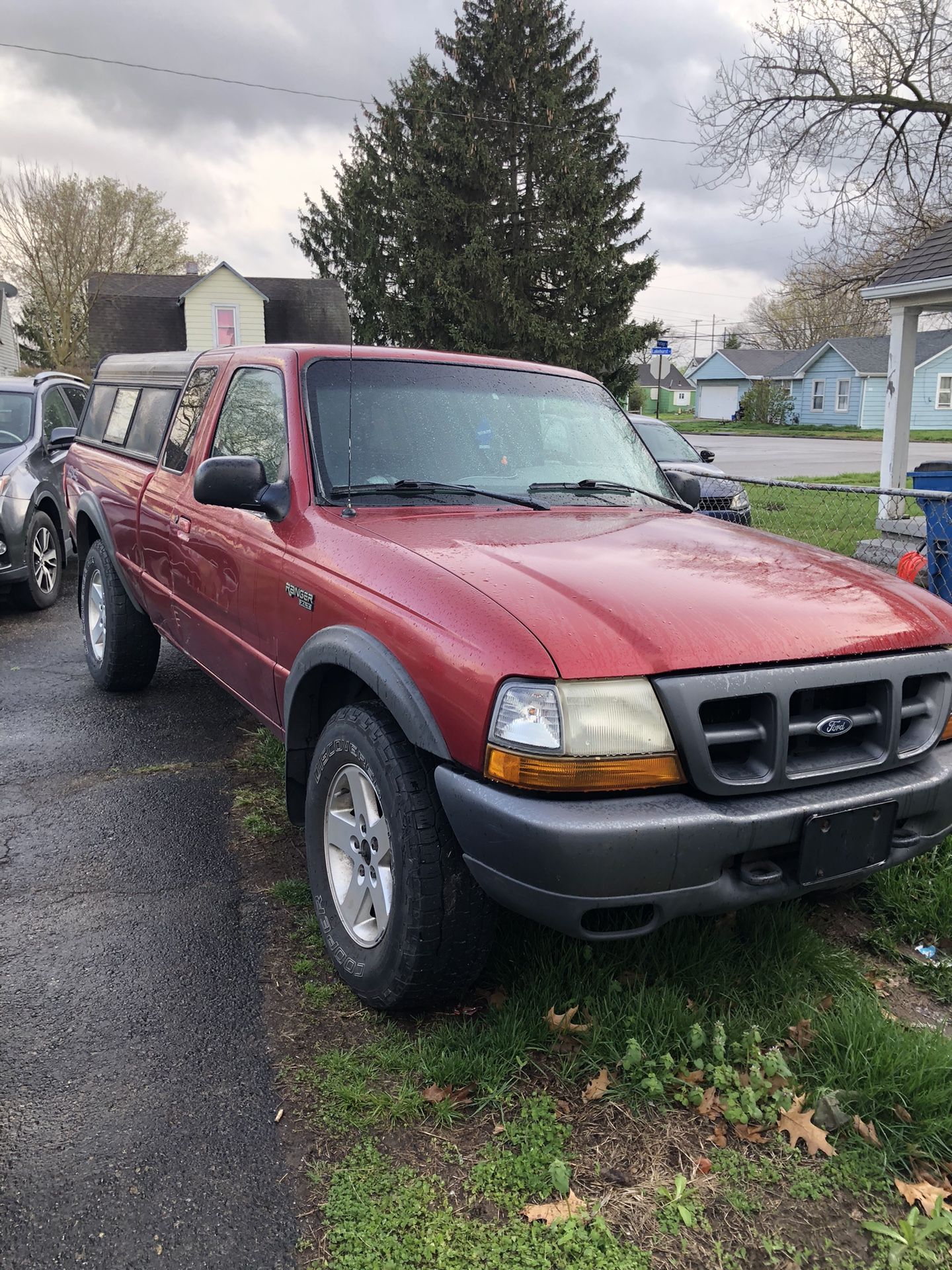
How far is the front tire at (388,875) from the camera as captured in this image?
8.21ft

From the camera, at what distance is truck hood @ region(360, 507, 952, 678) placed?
2352 mm

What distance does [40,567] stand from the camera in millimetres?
8516

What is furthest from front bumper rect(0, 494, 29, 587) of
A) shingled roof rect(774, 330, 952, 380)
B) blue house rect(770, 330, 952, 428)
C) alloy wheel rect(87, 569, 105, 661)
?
shingled roof rect(774, 330, 952, 380)

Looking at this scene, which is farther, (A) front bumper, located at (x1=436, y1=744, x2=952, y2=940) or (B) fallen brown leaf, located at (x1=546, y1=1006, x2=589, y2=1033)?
(B) fallen brown leaf, located at (x1=546, y1=1006, x2=589, y2=1033)

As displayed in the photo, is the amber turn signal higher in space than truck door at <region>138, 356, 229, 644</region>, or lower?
lower

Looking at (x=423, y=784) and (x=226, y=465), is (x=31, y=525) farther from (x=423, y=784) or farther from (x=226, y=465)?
(x=423, y=784)

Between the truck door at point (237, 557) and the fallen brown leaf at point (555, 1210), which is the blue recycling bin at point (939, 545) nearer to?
the truck door at point (237, 557)

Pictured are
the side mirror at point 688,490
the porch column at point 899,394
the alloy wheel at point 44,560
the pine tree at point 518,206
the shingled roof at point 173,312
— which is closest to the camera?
the side mirror at point 688,490

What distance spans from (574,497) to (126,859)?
2267 mm

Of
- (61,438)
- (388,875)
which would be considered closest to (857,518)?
(61,438)

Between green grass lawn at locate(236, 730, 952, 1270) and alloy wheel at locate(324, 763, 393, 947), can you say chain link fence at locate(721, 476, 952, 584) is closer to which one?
green grass lawn at locate(236, 730, 952, 1270)

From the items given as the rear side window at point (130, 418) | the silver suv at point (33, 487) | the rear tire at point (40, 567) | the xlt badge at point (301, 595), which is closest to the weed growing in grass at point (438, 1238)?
the xlt badge at point (301, 595)

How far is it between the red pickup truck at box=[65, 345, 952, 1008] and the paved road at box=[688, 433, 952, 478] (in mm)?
16230

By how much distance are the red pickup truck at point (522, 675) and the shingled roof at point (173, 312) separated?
32.5 m
